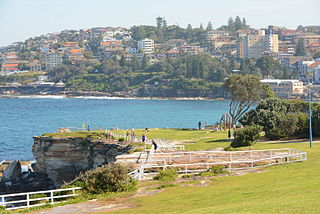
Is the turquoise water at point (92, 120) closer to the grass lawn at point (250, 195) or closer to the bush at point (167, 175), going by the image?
the bush at point (167, 175)

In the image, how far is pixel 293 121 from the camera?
42938mm

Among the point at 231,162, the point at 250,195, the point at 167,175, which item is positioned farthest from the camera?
the point at 231,162

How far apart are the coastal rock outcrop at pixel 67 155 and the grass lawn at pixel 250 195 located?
2505 centimetres

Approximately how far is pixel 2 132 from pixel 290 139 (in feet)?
254

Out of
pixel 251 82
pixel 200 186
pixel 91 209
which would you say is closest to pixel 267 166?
pixel 200 186

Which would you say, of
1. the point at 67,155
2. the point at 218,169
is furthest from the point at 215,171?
the point at 67,155

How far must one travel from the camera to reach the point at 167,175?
25.7 meters

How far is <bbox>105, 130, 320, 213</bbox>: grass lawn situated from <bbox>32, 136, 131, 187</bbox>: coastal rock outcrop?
25.1m

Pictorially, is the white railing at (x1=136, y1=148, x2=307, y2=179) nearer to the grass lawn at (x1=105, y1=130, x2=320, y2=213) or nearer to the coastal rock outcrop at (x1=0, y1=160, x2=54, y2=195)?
the grass lawn at (x1=105, y1=130, x2=320, y2=213)

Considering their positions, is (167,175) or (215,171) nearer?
(167,175)

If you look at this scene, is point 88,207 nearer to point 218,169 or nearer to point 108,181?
point 108,181

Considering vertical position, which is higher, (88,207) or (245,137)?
(245,137)

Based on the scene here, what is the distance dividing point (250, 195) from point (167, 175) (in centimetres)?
674

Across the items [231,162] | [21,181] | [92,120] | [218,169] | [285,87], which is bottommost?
[92,120]
